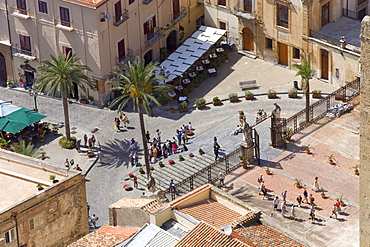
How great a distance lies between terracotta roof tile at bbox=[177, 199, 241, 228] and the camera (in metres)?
73.5

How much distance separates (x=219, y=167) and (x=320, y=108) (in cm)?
1295

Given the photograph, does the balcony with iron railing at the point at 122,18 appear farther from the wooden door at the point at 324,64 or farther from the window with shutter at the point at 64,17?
the wooden door at the point at 324,64

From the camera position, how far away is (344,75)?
338ft

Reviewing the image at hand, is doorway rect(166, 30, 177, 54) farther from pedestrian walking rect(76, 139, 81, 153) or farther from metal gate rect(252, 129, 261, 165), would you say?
metal gate rect(252, 129, 261, 165)

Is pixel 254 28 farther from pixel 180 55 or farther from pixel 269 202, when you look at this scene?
pixel 269 202

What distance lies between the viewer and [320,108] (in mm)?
97688

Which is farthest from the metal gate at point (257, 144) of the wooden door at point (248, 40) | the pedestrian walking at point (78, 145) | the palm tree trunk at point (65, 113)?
the wooden door at point (248, 40)

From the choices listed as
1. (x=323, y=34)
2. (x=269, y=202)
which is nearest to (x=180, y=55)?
(x=323, y=34)

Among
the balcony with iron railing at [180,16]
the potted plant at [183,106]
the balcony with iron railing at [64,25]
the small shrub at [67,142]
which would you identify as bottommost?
the small shrub at [67,142]

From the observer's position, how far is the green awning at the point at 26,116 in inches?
3969

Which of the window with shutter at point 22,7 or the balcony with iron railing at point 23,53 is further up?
the window with shutter at point 22,7

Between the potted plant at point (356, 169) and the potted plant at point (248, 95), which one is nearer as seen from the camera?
the potted plant at point (356, 169)

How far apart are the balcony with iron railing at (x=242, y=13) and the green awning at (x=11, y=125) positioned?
24962 mm

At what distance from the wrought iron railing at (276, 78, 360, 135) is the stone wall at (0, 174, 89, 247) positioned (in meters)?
19.8
